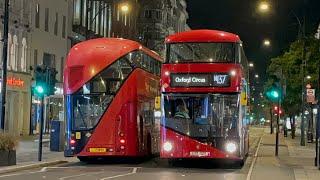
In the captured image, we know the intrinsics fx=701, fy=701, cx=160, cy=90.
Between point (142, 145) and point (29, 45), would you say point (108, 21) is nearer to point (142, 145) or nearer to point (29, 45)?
point (29, 45)

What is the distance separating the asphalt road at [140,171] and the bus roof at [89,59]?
10.7 feet

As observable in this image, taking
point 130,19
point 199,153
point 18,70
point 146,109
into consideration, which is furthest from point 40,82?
point 130,19

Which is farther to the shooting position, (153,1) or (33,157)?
(153,1)

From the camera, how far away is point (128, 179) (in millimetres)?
20656

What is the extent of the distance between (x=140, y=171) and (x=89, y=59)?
16.3 ft

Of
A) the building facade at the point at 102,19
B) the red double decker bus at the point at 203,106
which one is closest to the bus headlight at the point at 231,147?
the red double decker bus at the point at 203,106

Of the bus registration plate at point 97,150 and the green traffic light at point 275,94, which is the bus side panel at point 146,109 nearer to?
the bus registration plate at point 97,150

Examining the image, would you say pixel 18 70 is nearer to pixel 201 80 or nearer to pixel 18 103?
pixel 18 103

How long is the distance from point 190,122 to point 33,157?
799 cm

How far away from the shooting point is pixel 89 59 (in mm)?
26281

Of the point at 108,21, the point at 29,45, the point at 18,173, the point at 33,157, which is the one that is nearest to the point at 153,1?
the point at 108,21

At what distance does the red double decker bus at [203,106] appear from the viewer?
81.3 feet

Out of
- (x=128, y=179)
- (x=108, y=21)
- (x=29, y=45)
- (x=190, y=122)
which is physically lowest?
(x=128, y=179)

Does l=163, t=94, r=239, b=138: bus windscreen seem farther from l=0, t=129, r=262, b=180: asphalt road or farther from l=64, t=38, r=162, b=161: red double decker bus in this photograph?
l=64, t=38, r=162, b=161: red double decker bus
